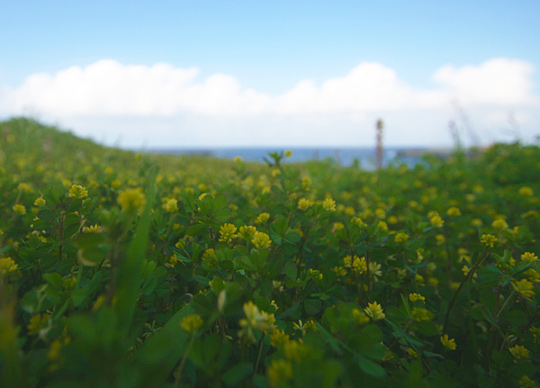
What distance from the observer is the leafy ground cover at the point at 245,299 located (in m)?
0.70

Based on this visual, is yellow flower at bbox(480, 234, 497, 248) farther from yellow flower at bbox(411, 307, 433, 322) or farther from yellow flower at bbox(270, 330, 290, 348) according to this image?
yellow flower at bbox(270, 330, 290, 348)

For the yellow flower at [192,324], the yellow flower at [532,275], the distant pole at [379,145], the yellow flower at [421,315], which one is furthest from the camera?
the distant pole at [379,145]

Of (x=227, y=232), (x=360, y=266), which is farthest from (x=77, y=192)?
(x=360, y=266)

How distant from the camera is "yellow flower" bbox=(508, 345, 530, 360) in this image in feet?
3.75

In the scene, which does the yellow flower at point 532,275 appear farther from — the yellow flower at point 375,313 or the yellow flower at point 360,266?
the yellow flower at point 375,313

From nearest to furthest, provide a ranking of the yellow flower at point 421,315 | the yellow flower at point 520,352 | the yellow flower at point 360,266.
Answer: the yellow flower at point 421,315, the yellow flower at point 520,352, the yellow flower at point 360,266

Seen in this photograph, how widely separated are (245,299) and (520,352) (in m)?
1.04

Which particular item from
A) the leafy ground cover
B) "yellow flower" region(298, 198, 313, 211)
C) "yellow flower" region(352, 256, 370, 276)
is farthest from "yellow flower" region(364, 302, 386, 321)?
"yellow flower" region(298, 198, 313, 211)

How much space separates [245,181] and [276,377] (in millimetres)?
2025

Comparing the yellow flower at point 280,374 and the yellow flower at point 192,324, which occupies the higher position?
the yellow flower at point 192,324

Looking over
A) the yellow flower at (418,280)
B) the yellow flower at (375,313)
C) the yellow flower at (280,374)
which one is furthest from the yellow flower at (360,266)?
the yellow flower at (280,374)

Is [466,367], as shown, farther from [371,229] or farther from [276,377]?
[276,377]

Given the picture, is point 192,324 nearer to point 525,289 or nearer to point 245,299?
point 245,299

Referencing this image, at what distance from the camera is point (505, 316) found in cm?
128
